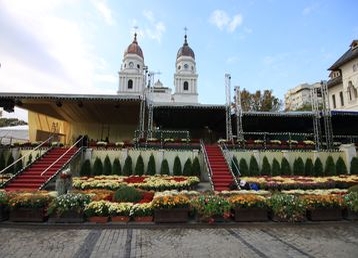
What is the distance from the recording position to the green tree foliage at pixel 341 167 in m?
17.1

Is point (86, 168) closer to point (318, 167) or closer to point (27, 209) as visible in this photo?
point (27, 209)

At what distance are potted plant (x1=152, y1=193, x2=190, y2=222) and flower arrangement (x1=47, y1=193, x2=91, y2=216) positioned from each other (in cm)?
214

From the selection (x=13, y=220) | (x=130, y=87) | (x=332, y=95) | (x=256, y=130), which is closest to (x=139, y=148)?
(x=13, y=220)

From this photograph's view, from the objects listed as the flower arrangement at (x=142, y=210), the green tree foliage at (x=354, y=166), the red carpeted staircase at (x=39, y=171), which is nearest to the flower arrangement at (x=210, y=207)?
the flower arrangement at (x=142, y=210)

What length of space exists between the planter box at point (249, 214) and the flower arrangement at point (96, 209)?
383 centimetres

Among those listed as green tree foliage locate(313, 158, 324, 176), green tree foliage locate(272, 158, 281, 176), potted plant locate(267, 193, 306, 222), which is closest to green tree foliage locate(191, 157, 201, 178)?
green tree foliage locate(272, 158, 281, 176)

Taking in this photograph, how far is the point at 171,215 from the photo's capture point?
766cm

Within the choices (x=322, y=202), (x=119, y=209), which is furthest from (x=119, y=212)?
(x=322, y=202)

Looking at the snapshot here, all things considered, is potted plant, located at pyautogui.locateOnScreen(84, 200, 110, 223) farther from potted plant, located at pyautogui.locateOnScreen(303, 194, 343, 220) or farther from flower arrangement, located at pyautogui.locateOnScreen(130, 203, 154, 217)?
potted plant, located at pyautogui.locateOnScreen(303, 194, 343, 220)

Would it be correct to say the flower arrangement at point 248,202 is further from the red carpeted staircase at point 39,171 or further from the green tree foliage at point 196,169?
the red carpeted staircase at point 39,171

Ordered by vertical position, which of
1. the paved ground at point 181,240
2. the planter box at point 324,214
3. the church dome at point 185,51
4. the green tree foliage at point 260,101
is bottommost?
the paved ground at point 181,240

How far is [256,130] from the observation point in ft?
98.1

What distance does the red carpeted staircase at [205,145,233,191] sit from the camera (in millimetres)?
12973

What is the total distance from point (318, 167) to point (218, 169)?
24.0ft
